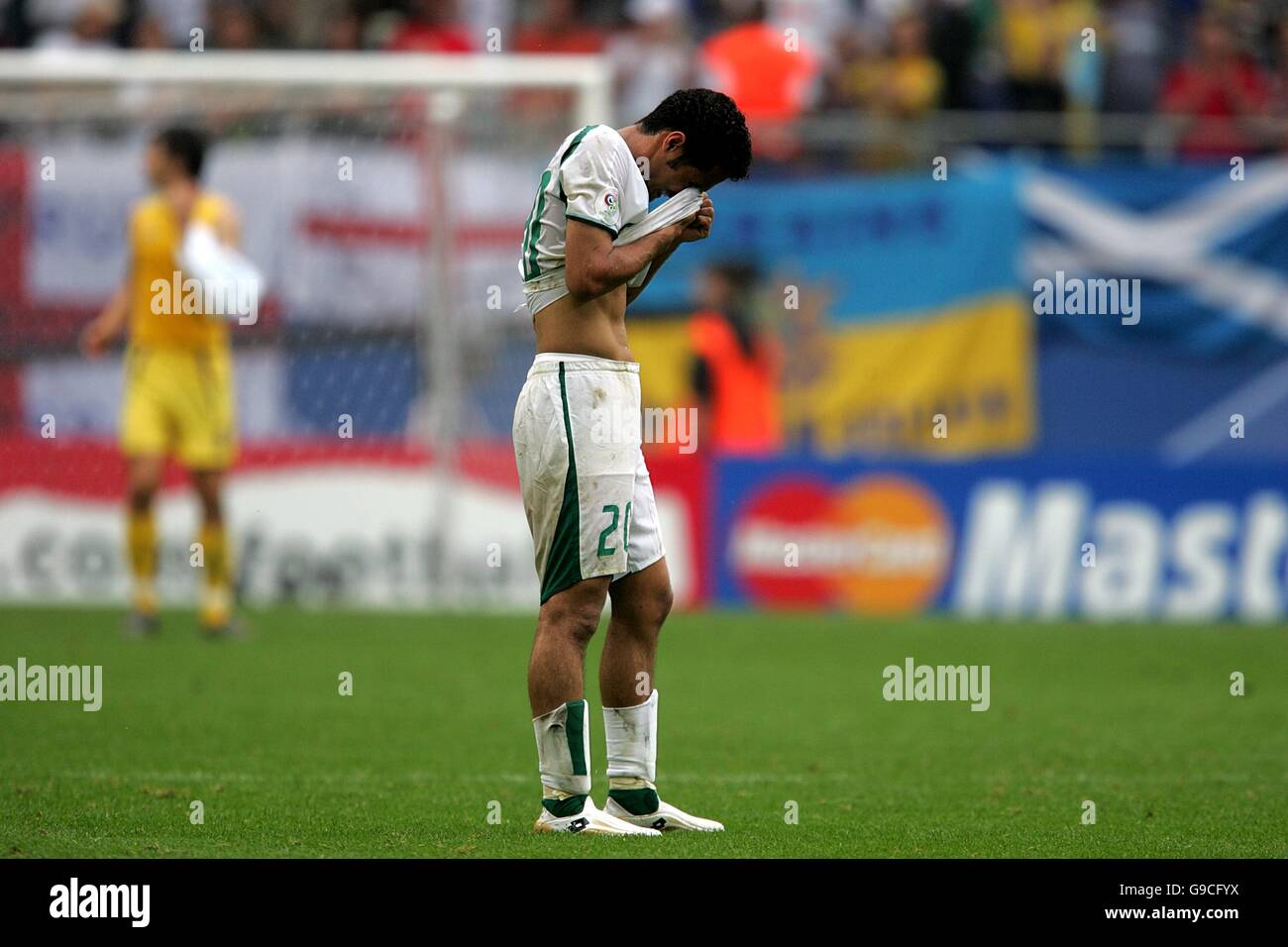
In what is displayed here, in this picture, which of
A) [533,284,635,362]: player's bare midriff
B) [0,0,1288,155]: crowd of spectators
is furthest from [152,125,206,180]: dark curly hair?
[533,284,635,362]: player's bare midriff

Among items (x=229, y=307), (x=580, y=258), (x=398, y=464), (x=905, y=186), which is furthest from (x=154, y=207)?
(x=580, y=258)

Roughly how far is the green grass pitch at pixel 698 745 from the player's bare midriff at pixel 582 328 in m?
1.63

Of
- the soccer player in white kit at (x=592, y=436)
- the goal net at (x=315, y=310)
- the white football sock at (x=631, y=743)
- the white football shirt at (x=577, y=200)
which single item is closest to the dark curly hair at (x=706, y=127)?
the soccer player in white kit at (x=592, y=436)

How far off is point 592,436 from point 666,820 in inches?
52.7

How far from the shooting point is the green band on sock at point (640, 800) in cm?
726

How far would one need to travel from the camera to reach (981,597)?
55.1ft

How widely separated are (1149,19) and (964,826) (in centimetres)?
1495

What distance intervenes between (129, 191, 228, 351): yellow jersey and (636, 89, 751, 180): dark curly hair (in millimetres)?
7723

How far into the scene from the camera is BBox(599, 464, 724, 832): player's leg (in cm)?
725

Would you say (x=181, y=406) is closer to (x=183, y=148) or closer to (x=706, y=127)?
(x=183, y=148)

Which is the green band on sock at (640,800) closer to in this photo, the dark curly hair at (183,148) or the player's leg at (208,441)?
the player's leg at (208,441)

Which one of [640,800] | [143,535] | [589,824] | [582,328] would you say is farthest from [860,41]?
[589,824]

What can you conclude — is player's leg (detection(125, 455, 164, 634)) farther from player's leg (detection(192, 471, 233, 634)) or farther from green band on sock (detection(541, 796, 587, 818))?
green band on sock (detection(541, 796, 587, 818))

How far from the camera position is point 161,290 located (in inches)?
565
